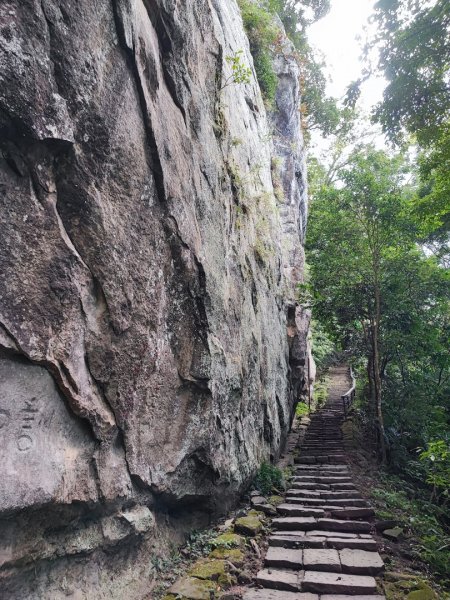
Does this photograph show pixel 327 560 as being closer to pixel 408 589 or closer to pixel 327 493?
pixel 408 589

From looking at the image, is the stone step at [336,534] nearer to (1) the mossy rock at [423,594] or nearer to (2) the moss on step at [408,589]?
(2) the moss on step at [408,589]

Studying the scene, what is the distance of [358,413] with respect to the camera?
13523mm

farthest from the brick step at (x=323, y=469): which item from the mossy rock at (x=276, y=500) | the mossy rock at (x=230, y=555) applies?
the mossy rock at (x=230, y=555)

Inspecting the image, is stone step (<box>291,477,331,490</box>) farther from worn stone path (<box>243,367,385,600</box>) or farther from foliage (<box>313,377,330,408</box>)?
foliage (<box>313,377,330,408</box>)

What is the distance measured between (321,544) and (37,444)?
405 cm

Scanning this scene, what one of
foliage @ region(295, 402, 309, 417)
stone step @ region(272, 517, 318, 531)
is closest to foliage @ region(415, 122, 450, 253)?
stone step @ region(272, 517, 318, 531)

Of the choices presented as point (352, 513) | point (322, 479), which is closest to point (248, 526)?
point (352, 513)

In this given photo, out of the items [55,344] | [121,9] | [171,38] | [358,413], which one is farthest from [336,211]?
[55,344]

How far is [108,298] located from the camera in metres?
3.71

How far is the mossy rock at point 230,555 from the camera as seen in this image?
468cm

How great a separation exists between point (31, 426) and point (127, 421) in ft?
3.42

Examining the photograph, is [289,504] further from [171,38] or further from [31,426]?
[171,38]

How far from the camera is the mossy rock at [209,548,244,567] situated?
4684 mm

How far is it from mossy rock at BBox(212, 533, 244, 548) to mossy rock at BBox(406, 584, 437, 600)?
1.95 metres
